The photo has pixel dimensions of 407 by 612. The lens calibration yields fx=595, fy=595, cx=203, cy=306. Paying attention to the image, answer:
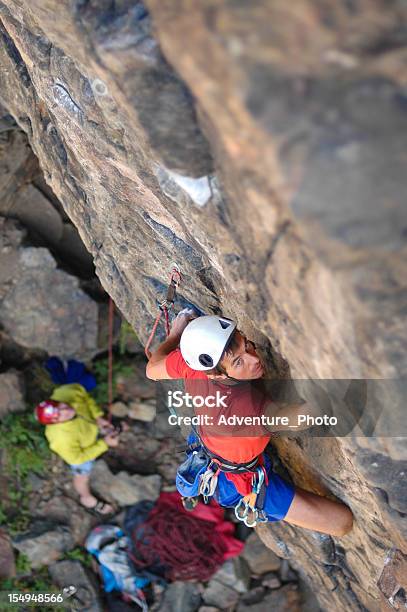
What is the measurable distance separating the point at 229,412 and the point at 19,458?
442cm

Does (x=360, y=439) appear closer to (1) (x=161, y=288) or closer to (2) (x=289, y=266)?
(2) (x=289, y=266)

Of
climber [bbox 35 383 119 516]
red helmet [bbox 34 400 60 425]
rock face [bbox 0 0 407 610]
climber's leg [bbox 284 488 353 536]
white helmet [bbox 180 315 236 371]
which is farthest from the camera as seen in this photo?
climber [bbox 35 383 119 516]

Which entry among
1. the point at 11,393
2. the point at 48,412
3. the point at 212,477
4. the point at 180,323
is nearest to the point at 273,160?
the point at 180,323

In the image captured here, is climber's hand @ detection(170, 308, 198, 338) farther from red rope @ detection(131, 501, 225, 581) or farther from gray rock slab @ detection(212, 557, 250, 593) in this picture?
gray rock slab @ detection(212, 557, 250, 593)

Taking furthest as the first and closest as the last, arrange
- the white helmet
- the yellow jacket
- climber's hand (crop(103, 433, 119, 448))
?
climber's hand (crop(103, 433, 119, 448)) → the yellow jacket → the white helmet

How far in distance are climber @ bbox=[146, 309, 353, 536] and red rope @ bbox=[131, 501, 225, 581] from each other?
277cm

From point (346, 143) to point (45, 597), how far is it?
634 centimetres

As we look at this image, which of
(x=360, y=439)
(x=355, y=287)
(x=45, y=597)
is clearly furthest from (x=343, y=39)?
(x=45, y=597)

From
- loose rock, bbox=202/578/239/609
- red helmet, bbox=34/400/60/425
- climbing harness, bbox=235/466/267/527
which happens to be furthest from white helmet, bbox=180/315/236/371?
loose rock, bbox=202/578/239/609

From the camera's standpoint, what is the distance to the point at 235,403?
3430 millimetres

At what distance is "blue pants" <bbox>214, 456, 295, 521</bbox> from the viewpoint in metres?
3.86

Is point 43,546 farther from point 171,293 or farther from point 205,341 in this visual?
point 205,341

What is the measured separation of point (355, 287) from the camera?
1.92m

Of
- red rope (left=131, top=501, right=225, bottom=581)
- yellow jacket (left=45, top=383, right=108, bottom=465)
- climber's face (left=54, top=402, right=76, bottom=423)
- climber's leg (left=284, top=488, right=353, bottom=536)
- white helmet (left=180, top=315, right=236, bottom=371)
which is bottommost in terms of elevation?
red rope (left=131, top=501, right=225, bottom=581)
